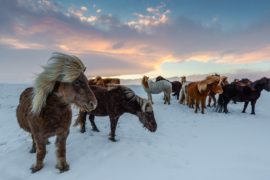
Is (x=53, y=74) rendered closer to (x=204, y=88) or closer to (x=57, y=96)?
(x=57, y=96)

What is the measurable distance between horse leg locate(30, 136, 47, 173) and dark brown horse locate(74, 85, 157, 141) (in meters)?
2.47

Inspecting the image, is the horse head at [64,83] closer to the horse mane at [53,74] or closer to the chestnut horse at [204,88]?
the horse mane at [53,74]

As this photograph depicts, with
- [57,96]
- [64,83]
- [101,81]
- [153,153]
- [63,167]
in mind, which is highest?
[64,83]

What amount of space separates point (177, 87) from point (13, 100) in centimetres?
1133

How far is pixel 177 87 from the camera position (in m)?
19.1

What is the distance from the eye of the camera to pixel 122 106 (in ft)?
23.9

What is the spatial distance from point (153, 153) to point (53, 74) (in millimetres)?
3392

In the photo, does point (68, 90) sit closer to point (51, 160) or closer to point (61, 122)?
point (61, 122)

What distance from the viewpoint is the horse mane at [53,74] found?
4.55 meters

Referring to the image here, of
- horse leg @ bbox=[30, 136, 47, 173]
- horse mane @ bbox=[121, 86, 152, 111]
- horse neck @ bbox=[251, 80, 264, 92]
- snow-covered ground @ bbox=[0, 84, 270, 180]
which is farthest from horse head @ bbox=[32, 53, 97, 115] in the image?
horse neck @ bbox=[251, 80, 264, 92]

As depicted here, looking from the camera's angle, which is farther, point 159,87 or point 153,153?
point 159,87

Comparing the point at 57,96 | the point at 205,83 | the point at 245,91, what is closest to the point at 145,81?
the point at 205,83

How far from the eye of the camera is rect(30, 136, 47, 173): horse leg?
491 centimetres

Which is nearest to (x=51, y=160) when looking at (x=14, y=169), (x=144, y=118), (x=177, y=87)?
(x=14, y=169)
